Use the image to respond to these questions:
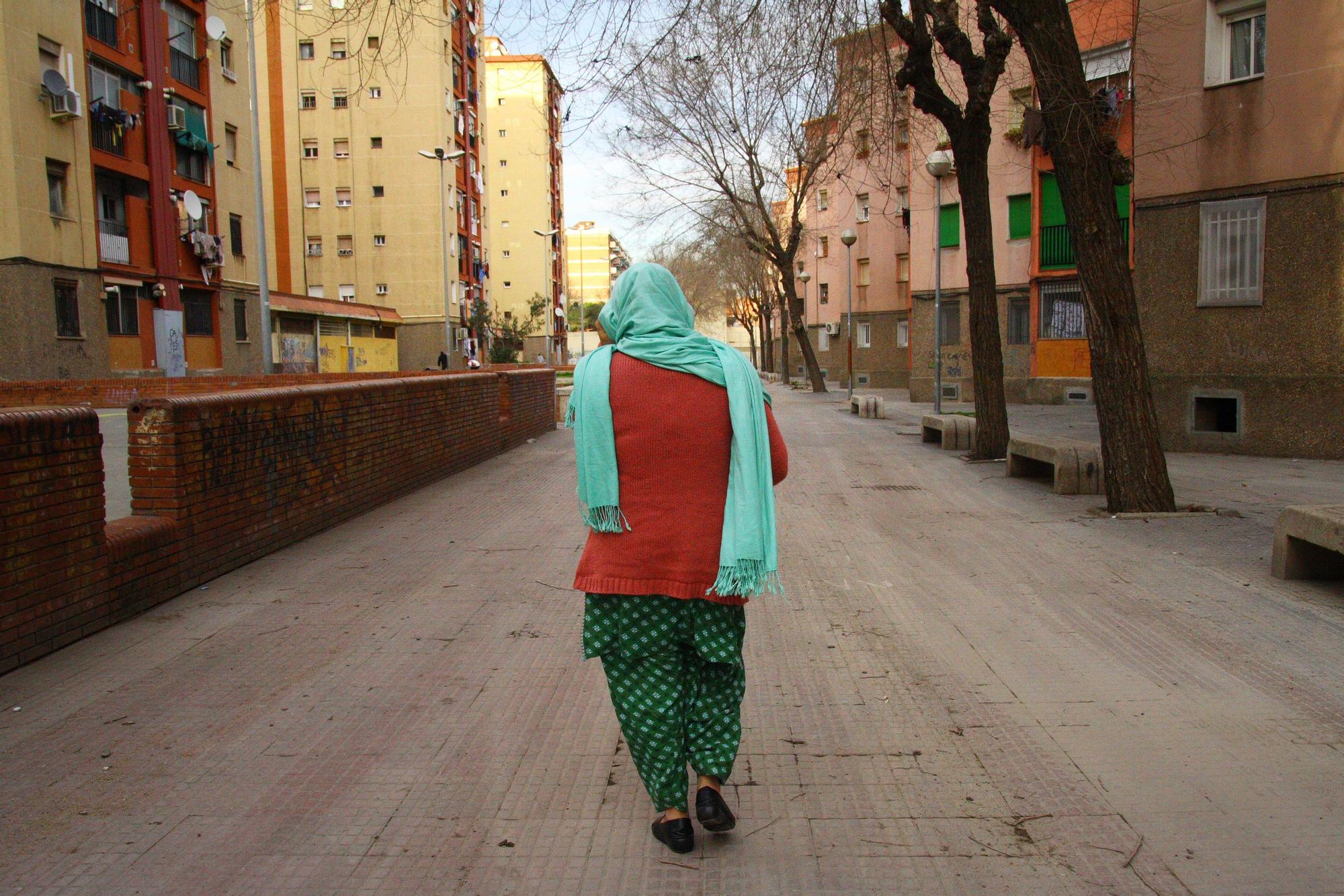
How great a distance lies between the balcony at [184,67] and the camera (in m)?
34.8

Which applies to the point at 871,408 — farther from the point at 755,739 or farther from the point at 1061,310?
the point at 755,739

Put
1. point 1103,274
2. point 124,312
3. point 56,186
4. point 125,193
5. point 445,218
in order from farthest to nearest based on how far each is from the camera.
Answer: point 445,218 < point 125,193 < point 124,312 < point 56,186 < point 1103,274

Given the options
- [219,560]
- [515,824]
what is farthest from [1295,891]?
[219,560]

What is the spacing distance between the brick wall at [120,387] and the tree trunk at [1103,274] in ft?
37.2

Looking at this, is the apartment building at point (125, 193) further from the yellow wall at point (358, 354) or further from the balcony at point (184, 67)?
the yellow wall at point (358, 354)

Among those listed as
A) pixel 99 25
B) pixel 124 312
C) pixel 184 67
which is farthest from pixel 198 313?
pixel 99 25

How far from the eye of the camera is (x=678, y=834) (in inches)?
124

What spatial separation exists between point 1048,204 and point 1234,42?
1417 centimetres

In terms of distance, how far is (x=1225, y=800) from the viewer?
353 cm

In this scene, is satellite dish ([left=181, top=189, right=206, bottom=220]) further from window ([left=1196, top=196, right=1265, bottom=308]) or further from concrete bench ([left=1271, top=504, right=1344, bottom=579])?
concrete bench ([left=1271, top=504, right=1344, bottom=579])

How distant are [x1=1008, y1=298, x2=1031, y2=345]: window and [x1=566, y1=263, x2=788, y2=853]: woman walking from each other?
27703mm

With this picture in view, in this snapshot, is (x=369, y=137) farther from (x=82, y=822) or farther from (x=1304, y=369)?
(x=82, y=822)

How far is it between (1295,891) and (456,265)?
5892 cm

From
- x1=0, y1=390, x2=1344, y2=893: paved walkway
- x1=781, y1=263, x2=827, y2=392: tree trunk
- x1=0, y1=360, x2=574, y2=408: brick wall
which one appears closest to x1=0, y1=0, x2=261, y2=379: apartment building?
x1=0, y1=360, x2=574, y2=408: brick wall
